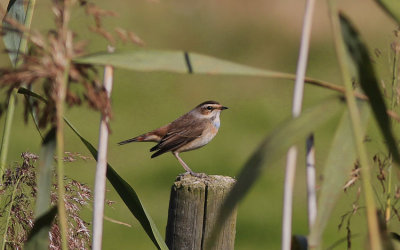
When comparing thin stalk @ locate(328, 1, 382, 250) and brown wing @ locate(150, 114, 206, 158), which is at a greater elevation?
brown wing @ locate(150, 114, 206, 158)

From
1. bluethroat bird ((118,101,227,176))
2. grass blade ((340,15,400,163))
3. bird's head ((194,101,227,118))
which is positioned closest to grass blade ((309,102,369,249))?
grass blade ((340,15,400,163))

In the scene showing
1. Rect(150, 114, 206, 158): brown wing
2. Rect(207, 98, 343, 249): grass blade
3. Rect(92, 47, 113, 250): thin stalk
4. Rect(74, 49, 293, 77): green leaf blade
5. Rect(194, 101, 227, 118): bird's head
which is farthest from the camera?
Rect(194, 101, 227, 118): bird's head

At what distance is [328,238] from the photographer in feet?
30.0

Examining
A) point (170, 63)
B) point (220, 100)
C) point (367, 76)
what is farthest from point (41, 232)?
point (220, 100)

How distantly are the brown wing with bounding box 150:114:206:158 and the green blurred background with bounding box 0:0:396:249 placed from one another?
169 centimetres

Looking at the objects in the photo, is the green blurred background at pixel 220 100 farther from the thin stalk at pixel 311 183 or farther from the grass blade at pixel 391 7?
the grass blade at pixel 391 7

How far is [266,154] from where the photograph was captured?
5.32ft

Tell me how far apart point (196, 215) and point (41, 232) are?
51.1 inches

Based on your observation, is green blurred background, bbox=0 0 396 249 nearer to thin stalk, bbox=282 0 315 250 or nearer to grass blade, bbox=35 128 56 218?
grass blade, bbox=35 128 56 218

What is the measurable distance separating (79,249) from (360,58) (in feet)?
4.19

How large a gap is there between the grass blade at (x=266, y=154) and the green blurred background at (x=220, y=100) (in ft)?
21.9

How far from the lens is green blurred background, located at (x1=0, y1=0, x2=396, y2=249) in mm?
9328

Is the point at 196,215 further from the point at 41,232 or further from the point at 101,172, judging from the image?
the point at 41,232

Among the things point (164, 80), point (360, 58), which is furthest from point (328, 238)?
point (360, 58)
